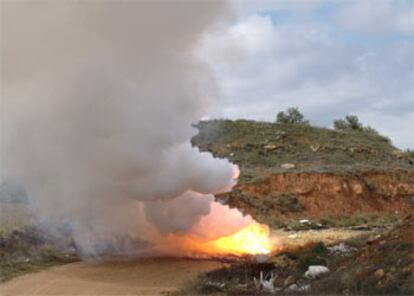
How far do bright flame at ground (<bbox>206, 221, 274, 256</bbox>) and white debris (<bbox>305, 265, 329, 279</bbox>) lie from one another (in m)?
4.25

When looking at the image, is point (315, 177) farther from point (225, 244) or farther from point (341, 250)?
point (341, 250)

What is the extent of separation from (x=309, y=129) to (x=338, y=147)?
5.28 m

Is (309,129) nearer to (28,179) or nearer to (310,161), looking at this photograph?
(310,161)

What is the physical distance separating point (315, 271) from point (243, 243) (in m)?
5.34

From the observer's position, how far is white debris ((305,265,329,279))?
582 inches

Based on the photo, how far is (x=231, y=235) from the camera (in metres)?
20.2

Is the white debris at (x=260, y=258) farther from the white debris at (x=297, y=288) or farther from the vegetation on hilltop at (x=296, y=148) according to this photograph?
the vegetation on hilltop at (x=296, y=148)

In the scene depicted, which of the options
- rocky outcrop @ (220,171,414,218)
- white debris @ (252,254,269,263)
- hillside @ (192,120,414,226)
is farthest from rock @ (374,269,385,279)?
rocky outcrop @ (220,171,414,218)

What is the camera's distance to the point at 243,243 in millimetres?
20172

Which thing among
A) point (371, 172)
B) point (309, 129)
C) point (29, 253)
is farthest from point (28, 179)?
point (309, 129)

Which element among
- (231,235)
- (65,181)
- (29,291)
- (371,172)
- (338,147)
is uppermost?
(338,147)

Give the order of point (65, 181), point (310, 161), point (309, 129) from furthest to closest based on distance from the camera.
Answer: point (309, 129) → point (310, 161) → point (65, 181)

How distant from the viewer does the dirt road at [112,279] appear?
16109 mm

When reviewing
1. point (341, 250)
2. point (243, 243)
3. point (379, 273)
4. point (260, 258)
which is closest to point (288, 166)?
point (243, 243)
